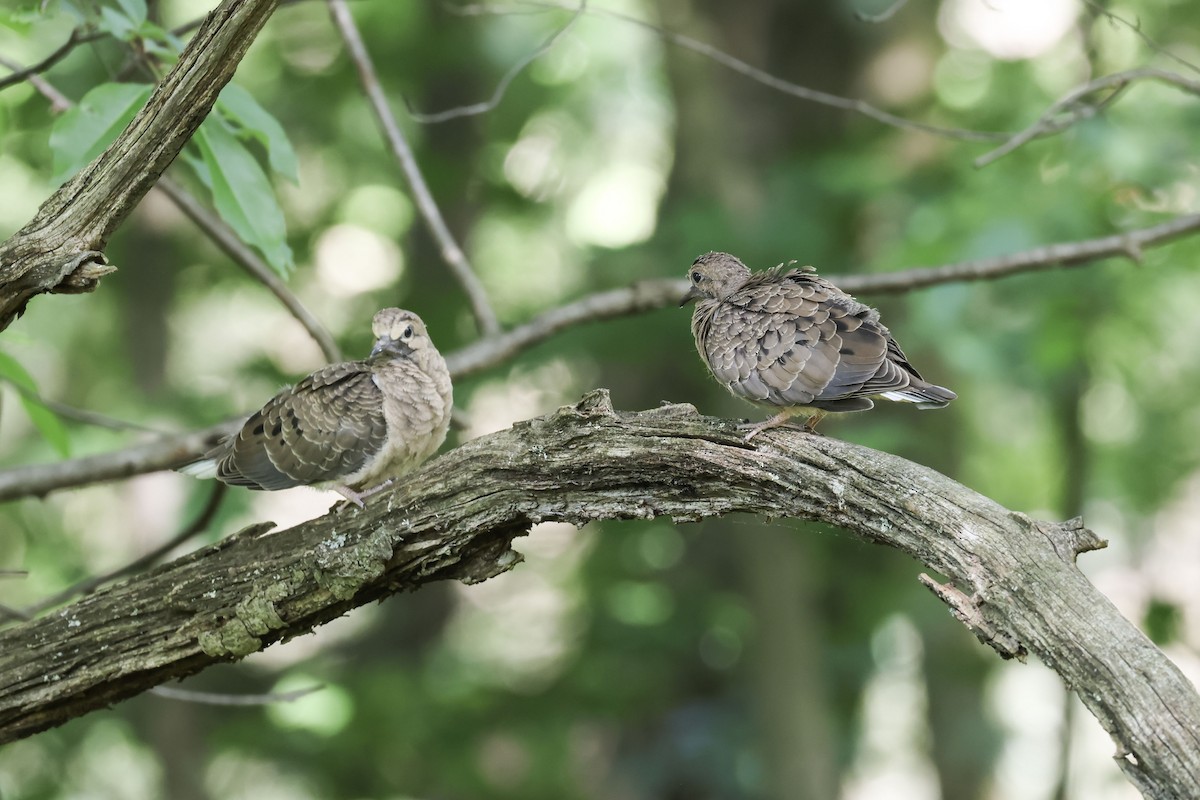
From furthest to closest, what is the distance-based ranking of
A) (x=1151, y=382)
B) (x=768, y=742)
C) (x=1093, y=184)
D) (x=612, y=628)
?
(x=1151, y=382) < (x=612, y=628) < (x=768, y=742) < (x=1093, y=184)

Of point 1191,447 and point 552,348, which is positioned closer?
point 552,348

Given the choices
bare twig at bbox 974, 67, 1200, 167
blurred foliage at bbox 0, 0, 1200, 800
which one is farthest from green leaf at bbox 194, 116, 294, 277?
bare twig at bbox 974, 67, 1200, 167

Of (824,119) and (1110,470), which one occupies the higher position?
(824,119)

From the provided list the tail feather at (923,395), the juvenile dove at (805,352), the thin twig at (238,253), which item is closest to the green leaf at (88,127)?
the thin twig at (238,253)

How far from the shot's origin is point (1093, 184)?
6.46 m

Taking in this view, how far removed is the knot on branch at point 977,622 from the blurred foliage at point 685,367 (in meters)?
3.50

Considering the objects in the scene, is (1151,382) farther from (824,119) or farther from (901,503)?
(901,503)

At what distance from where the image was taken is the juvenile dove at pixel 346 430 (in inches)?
152

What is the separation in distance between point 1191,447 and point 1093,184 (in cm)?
385

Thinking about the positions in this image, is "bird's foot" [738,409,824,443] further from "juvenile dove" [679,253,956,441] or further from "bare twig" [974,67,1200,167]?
"bare twig" [974,67,1200,167]

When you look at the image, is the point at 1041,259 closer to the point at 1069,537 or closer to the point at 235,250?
the point at 1069,537

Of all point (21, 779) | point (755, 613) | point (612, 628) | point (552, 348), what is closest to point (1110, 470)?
point (755, 613)

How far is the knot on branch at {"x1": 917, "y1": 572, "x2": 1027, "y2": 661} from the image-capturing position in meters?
2.65

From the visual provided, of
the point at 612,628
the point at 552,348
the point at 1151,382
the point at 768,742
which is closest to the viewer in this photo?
the point at 552,348
